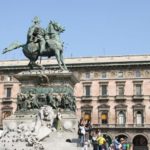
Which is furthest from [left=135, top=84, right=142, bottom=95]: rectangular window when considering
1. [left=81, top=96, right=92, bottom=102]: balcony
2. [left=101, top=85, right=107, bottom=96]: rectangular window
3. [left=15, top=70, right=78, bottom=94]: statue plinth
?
[left=15, top=70, right=78, bottom=94]: statue plinth

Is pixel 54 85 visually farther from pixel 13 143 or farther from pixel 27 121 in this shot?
pixel 13 143

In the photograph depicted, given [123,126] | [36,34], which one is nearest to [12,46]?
[36,34]

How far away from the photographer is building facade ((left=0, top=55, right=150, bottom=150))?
6138 cm

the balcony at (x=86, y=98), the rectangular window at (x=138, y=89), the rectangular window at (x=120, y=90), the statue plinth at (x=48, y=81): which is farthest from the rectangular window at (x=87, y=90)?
the statue plinth at (x=48, y=81)

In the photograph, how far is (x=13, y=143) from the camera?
17781 millimetres

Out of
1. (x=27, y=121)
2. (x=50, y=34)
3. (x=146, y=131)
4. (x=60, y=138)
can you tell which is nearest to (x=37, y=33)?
(x=50, y=34)

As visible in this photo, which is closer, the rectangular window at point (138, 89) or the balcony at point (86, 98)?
the rectangular window at point (138, 89)

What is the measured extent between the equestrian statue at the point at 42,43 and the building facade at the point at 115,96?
36659mm

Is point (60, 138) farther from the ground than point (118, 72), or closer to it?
closer to it

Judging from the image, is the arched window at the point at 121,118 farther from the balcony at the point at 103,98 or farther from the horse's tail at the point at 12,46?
the horse's tail at the point at 12,46

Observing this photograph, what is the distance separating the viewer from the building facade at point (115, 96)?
61.4 metres

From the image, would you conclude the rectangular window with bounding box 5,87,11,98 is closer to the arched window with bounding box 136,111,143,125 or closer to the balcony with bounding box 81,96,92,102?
the balcony with bounding box 81,96,92,102

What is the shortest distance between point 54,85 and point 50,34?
3.06 m

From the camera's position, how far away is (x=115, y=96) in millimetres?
62594
